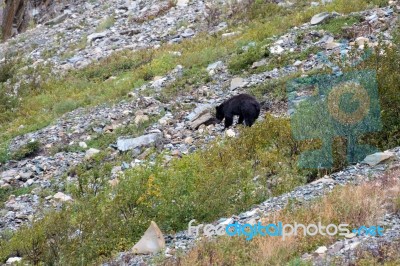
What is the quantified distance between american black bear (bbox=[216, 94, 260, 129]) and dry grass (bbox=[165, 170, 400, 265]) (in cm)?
517

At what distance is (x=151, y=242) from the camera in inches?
319

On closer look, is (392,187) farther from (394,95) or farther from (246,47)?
(246,47)

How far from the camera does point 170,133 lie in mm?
14109

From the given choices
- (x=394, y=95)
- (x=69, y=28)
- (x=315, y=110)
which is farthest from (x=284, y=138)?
(x=69, y=28)

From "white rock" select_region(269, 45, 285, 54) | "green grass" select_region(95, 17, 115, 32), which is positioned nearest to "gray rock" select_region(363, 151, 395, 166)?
"white rock" select_region(269, 45, 285, 54)

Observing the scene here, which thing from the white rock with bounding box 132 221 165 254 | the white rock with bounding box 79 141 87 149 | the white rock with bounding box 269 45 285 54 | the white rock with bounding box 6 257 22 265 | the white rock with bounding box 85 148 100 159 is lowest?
the white rock with bounding box 79 141 87 149

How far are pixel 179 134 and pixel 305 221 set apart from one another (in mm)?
6658

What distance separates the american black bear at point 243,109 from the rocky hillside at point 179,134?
0.27 m

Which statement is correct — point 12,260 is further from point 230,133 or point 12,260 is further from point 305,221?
point 230,133

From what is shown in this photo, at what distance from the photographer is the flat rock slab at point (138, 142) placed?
13.8 meters

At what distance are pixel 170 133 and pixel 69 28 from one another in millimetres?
12102

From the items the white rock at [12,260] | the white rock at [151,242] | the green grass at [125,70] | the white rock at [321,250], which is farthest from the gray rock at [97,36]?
the white rock at [321,250]

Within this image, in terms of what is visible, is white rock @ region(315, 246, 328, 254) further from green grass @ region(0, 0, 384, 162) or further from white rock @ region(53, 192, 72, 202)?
green grass @ region(0, 0, 384, 162)

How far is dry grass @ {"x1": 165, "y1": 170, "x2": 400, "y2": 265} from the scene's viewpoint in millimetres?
7047
